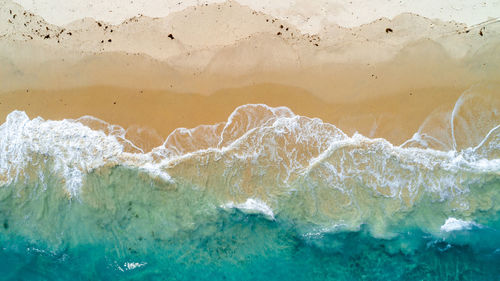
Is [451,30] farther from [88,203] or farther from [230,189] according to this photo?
[88,203]

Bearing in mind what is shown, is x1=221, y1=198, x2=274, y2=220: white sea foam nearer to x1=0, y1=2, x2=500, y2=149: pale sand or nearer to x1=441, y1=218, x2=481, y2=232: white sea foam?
x1=0, y1=2, x2=500, y2=149: pale sand

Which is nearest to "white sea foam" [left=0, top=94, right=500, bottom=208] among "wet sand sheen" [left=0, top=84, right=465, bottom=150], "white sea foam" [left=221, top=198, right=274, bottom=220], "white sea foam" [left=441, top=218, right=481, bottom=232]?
"white sea foam" [left=221, top=198, right=274, bottom=220]

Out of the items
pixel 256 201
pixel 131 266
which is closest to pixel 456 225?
pixel 256 201

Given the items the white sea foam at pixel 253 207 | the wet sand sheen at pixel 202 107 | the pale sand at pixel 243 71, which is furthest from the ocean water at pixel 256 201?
the pale sand at pixel 243 71

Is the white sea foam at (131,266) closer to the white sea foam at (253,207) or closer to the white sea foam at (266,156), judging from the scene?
the white sea foam at (266,156)

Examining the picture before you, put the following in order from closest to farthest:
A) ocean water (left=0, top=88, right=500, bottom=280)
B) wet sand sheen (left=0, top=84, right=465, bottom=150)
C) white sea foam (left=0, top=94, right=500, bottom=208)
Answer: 1. ocean water (left=0, top=88, right=500, bottom=280)
2. white sea foam (left=0, top=94, right=500, bottom=208)
3. wet sand sheen (left=0, top=84, right=465, bottom=150)

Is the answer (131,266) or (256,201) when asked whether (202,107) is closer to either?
(256,201)

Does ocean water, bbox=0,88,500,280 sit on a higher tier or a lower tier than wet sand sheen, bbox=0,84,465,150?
lower
